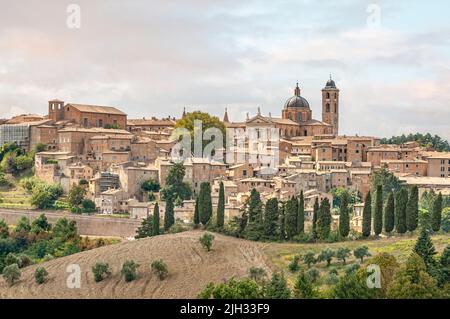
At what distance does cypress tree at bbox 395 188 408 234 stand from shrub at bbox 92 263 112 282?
12097mm

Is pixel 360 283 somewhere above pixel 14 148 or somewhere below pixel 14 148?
below

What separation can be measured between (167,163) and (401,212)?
14.3 m

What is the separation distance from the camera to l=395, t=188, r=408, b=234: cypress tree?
4091 cm

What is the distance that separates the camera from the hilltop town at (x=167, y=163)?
4897cm

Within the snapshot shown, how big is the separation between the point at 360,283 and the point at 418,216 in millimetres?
12917

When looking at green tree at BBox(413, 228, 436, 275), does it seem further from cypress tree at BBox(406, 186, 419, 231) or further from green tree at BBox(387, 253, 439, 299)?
cypress tree at BBox(406, 186, 419, 231)

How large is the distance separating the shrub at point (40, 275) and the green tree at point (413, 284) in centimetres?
1420

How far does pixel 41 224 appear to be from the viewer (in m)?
47.0

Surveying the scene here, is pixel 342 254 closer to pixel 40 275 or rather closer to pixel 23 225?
pixel 40 275

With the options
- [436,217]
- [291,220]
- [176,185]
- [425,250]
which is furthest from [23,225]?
[425,250]

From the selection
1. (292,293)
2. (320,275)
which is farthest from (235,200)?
(292,293)

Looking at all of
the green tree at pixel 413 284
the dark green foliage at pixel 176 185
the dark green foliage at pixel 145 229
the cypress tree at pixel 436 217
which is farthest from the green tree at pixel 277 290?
the dark green foliage at pixel 176 185
